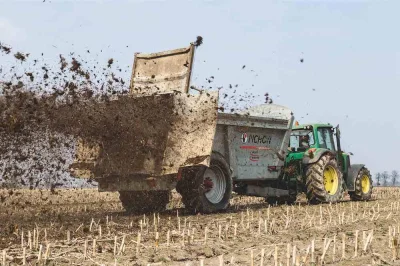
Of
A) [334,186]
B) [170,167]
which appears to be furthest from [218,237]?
[334,186]

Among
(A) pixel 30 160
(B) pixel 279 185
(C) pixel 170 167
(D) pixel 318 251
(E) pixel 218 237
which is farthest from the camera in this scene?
(B) pixel 279 185

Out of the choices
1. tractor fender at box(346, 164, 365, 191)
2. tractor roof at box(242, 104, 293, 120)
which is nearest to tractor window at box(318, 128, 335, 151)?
tractor fender at box(346, 164, 365, 191)

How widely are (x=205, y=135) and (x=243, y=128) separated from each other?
1.55 metres

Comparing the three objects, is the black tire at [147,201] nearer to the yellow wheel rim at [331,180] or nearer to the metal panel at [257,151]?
the metal panel at [257,151]

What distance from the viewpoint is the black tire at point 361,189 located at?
44.4 ft

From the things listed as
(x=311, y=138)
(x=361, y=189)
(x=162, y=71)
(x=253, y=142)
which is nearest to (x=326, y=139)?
(x=311, y=138)

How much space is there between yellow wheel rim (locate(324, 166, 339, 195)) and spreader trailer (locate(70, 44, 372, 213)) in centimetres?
10

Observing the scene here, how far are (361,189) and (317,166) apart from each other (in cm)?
225

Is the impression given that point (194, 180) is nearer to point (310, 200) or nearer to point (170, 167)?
point (170, 167)

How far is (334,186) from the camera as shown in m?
12.7

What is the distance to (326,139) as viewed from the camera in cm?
1279

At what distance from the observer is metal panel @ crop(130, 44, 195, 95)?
9.89 meters

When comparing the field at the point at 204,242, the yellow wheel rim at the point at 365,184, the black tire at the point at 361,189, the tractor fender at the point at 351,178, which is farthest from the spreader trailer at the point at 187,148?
the yellow wheel rim at the point at 365,184

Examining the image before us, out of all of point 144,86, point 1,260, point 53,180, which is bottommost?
point 1,260
